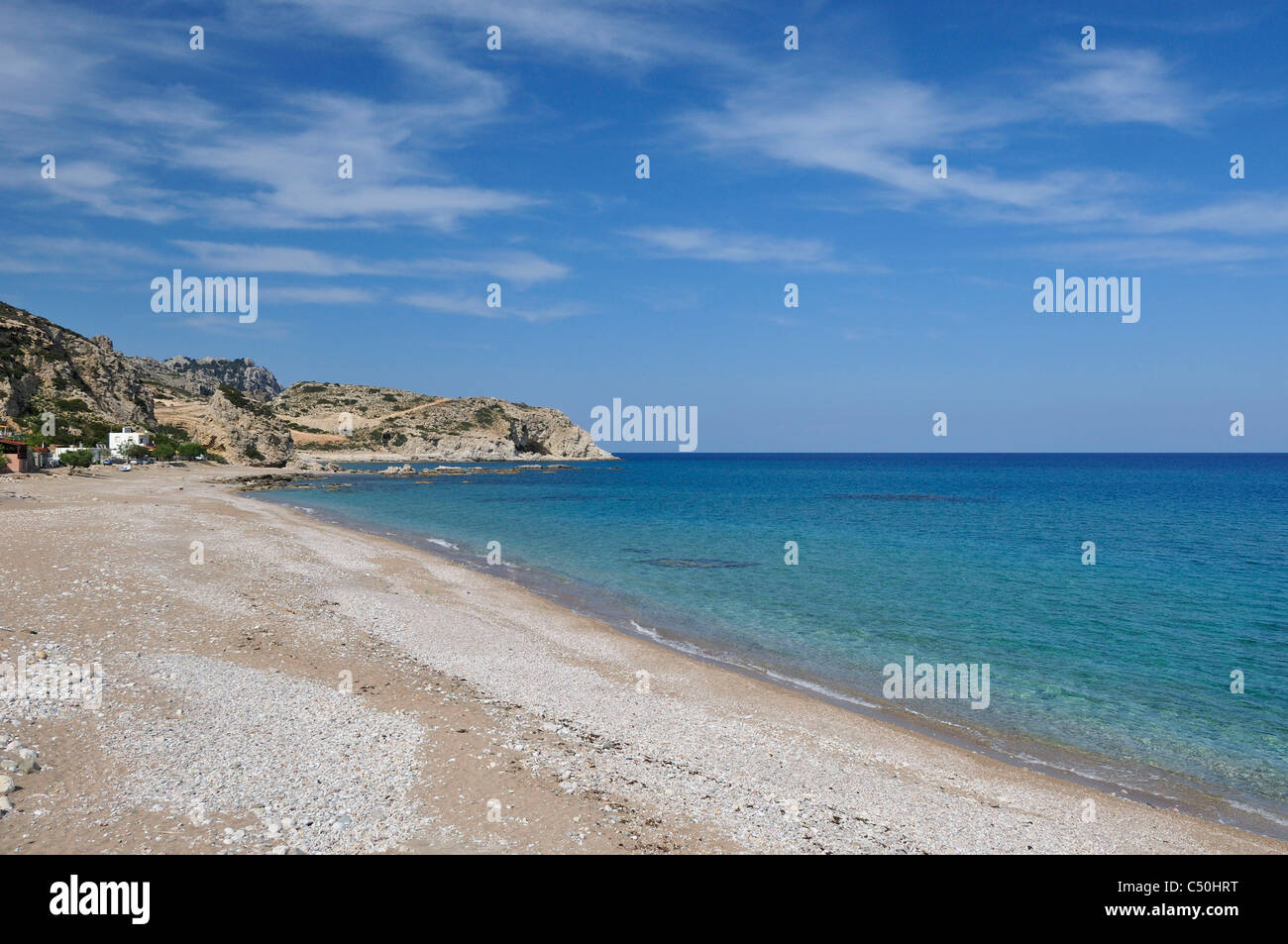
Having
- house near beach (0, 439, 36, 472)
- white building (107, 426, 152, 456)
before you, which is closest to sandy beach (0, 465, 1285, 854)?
house near beach (0, 439, 36, 472)

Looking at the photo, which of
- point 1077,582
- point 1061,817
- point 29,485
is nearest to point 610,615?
point 1061,817

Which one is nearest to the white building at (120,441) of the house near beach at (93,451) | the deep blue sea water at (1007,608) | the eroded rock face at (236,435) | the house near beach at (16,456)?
the house near beach at (93,451)

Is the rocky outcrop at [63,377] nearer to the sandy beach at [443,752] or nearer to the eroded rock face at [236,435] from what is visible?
the eroded rock face at [236,435]

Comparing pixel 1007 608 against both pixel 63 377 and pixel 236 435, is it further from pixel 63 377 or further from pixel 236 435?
pixel 236 435

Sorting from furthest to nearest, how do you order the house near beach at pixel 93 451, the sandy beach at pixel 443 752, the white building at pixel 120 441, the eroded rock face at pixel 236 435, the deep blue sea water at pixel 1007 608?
the eroded rock face at pixel 236 435, the white building at pixel 120 441, the house near beach at pixel 93 451, the deep blue sea water at pixel 1007 608, the sandy beach at pixel 443 752

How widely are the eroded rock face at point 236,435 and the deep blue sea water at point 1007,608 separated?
6338 cm

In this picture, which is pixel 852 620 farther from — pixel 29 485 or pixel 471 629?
pixel 29 485

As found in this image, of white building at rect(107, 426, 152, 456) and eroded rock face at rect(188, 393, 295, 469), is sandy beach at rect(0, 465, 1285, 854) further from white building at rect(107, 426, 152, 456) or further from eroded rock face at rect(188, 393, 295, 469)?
eroded rock face at rect(188, 393, 295, 469)

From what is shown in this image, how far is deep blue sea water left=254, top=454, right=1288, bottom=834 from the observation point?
46.8 ft

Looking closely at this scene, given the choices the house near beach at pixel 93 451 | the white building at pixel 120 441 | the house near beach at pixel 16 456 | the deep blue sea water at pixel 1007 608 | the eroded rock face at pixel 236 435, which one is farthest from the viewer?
the eroded rock face at pixel 236 435

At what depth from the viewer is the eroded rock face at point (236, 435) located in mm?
115213

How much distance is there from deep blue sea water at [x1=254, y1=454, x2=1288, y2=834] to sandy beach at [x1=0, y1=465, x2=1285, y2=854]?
241 cm

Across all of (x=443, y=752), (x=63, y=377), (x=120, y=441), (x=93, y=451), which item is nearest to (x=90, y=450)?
(x=93, y=451)

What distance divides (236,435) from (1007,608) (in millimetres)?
123596
